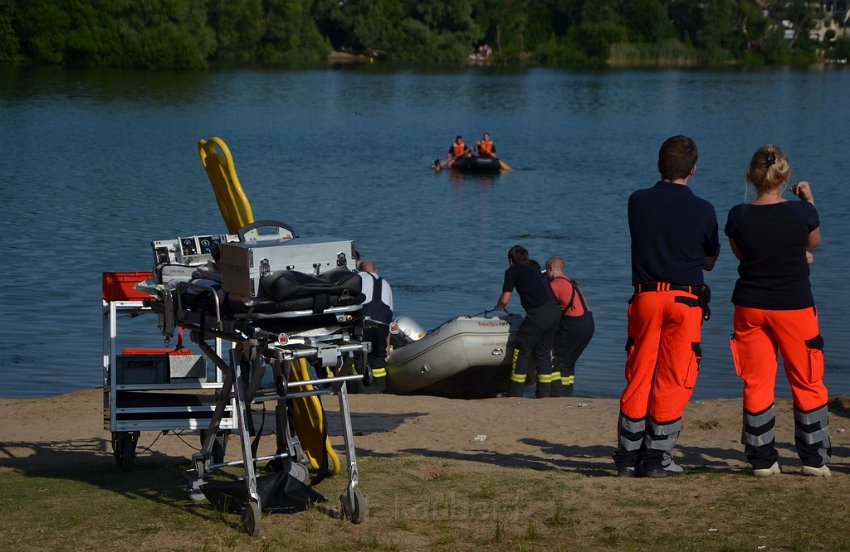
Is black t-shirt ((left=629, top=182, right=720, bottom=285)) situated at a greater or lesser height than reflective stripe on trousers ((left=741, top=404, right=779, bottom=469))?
greater

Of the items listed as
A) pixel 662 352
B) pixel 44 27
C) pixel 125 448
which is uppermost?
pixel 44 27

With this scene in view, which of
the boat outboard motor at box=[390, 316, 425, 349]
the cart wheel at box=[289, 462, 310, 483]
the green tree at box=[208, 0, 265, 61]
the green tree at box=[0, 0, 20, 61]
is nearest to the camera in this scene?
the cart wheel at box=[289, 462, 310, 483]

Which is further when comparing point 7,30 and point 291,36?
point 291,36

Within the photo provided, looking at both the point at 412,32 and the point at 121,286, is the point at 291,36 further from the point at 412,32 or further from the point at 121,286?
the point at 121,286

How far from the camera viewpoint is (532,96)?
264 ft

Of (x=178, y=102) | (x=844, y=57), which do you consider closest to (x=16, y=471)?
(x=178, y=102)

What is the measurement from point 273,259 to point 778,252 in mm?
2729

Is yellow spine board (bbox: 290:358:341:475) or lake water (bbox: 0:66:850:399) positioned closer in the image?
yellow spine board (bbox: 290:358:341:475)

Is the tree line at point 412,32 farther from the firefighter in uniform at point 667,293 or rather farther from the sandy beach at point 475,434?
the firefighter in uniform at point 667,293

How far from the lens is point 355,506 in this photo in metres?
6.54

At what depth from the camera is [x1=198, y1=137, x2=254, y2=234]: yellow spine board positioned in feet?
25.8

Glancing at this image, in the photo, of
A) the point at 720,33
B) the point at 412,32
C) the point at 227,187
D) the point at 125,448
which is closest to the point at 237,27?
the point at 412,32

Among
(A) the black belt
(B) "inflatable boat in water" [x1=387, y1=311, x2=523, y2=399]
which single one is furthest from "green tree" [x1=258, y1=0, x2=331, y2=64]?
(A) the black belt

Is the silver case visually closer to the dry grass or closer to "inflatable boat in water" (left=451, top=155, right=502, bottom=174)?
the dry grass
